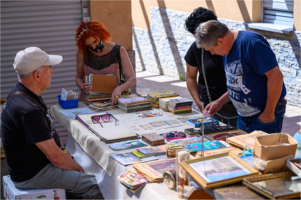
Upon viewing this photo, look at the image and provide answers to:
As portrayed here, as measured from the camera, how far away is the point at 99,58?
4.18 meters

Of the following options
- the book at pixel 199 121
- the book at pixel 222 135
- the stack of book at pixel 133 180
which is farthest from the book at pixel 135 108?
the stack of book at pixel 133 180

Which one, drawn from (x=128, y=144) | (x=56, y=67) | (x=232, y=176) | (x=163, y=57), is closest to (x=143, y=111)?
(x=128, y=144)

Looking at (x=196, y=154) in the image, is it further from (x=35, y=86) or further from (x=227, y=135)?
(x=35, y=86)

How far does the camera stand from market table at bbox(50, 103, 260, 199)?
2.22 meters

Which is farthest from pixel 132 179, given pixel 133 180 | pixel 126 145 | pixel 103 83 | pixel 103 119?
pixel 103 83

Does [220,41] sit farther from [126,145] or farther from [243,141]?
[126,145]

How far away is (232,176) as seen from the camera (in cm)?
190

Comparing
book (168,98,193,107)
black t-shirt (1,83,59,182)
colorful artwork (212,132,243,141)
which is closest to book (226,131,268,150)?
colorful artwork (212,132,243,141)

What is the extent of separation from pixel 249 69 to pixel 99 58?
6.21 ft

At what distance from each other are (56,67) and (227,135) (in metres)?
3.58

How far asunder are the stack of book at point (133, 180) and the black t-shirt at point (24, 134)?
0.73 meters

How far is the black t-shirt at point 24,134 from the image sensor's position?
8.79 ft

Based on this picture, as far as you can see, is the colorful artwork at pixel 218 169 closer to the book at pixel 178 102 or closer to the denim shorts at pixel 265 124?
the denim shorts at pixel 265 124

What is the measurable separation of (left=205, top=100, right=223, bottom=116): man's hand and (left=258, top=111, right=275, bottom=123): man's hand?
516mm
